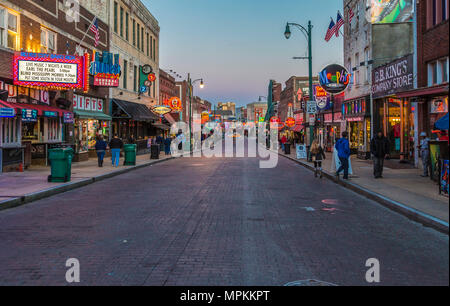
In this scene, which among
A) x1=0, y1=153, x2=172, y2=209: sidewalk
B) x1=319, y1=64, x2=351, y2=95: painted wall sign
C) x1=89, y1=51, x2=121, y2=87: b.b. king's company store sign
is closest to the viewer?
x1=0, y1=153, x2=172, y2=209: sidewalk

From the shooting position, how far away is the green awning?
2520 centimetres

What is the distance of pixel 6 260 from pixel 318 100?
31491 millimetres

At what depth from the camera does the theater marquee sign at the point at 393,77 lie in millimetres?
19656

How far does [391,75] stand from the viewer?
2188 centimetres

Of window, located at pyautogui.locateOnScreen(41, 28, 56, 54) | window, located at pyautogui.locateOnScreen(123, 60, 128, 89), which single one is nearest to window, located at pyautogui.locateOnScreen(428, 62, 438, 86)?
window, located at pyautogui.locateOnScreen(41, 28, 56, 54)

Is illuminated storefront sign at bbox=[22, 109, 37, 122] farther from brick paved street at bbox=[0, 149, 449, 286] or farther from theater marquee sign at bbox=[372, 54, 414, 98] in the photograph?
theater marquee sign at bbox=[372, 54, 414, 98]

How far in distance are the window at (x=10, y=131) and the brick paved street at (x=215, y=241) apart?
25.3 feet

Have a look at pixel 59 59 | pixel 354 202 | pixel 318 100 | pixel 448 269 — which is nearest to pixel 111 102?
pixel 59 59

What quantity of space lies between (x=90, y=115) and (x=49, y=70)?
7.78 m

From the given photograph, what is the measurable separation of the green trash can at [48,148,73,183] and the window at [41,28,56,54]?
29.9 ft

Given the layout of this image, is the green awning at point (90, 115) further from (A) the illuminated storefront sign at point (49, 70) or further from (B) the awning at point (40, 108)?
(A) the illuminated storefront sign at point (49, 70)

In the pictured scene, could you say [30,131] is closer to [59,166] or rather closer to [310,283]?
[59,166]

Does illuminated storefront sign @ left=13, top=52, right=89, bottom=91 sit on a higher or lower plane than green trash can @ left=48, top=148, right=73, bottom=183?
higher

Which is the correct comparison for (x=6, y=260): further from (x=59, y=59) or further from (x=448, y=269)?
(x=59, y=59)
